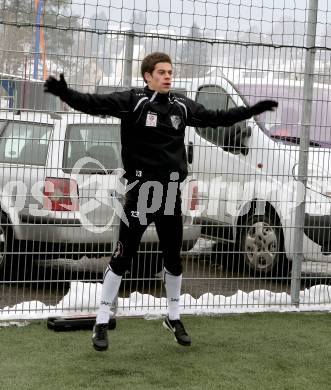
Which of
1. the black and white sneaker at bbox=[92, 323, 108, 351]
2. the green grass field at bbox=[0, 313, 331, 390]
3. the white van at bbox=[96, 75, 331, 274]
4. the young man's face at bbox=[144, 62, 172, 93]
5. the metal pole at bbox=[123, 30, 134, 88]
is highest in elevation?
the metal pole at bbox=[123, 30, 134, 88]

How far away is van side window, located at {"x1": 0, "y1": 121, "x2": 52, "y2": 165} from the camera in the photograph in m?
6.65

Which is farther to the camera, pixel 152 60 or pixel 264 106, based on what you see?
pixel 152 60

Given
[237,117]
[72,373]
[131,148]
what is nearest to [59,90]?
[131,148]

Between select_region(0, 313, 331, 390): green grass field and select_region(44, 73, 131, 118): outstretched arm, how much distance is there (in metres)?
1.62

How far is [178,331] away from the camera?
5945mm

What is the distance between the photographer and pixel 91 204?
6.80 meters

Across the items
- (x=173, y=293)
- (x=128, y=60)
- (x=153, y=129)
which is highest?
(x=128, y=60)

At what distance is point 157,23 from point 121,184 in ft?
4.42

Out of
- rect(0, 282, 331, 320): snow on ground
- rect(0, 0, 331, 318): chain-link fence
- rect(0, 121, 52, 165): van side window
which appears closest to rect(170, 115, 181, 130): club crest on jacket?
rect(0, 0, 331, 318): chain-link fence

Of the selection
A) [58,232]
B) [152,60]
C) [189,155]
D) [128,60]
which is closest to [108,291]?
[58,232]

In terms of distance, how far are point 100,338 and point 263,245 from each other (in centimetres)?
245

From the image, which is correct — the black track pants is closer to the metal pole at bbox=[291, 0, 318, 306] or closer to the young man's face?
the young man's face

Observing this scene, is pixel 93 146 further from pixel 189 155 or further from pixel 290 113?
pixel 290 113

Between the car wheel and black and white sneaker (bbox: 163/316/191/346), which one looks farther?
the car wheel
